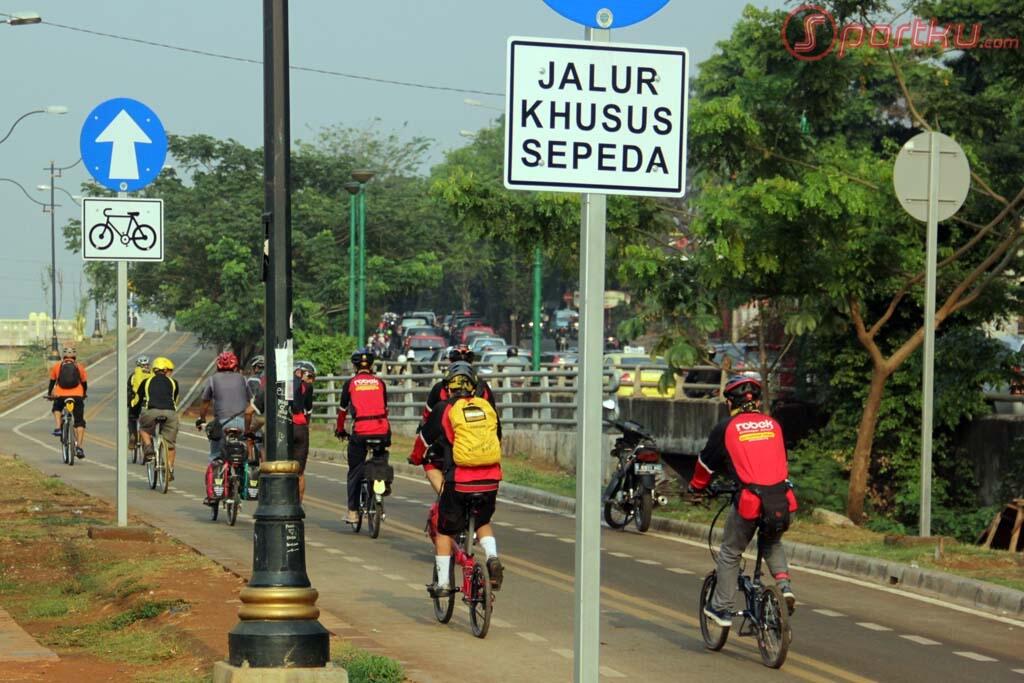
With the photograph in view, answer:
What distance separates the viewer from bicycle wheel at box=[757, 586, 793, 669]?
33.5ft

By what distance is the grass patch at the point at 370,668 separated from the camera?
8969 millimetres

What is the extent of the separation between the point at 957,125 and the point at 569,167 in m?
17.8

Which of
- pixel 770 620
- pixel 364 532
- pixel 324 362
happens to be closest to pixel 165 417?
pixel 364 532

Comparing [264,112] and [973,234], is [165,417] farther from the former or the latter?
[264,112]

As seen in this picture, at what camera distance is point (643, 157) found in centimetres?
525

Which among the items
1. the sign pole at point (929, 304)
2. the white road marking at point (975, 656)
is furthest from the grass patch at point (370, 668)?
the sign pole at point (929, 304)

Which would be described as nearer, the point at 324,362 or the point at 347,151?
the point at 324,362

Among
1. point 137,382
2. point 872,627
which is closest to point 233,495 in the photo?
point 137,382

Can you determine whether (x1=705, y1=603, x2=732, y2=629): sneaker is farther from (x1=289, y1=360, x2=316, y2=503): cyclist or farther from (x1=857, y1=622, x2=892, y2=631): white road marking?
(x1=289, y1=360, x2=316, y2=503): cyclist

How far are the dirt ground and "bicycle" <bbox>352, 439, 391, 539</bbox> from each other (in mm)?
2392

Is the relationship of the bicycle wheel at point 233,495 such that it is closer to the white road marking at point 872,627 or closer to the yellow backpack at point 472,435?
the yellow backpack at point 472,435

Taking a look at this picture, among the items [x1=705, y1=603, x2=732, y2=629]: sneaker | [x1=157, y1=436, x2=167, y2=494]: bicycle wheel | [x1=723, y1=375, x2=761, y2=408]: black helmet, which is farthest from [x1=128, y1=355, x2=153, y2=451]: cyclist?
[x1=723, y1=375, x2=761, y2=408]: black helmet

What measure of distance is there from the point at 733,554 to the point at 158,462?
1397 centimetres

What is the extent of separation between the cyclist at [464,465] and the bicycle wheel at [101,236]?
3462 millimetres
